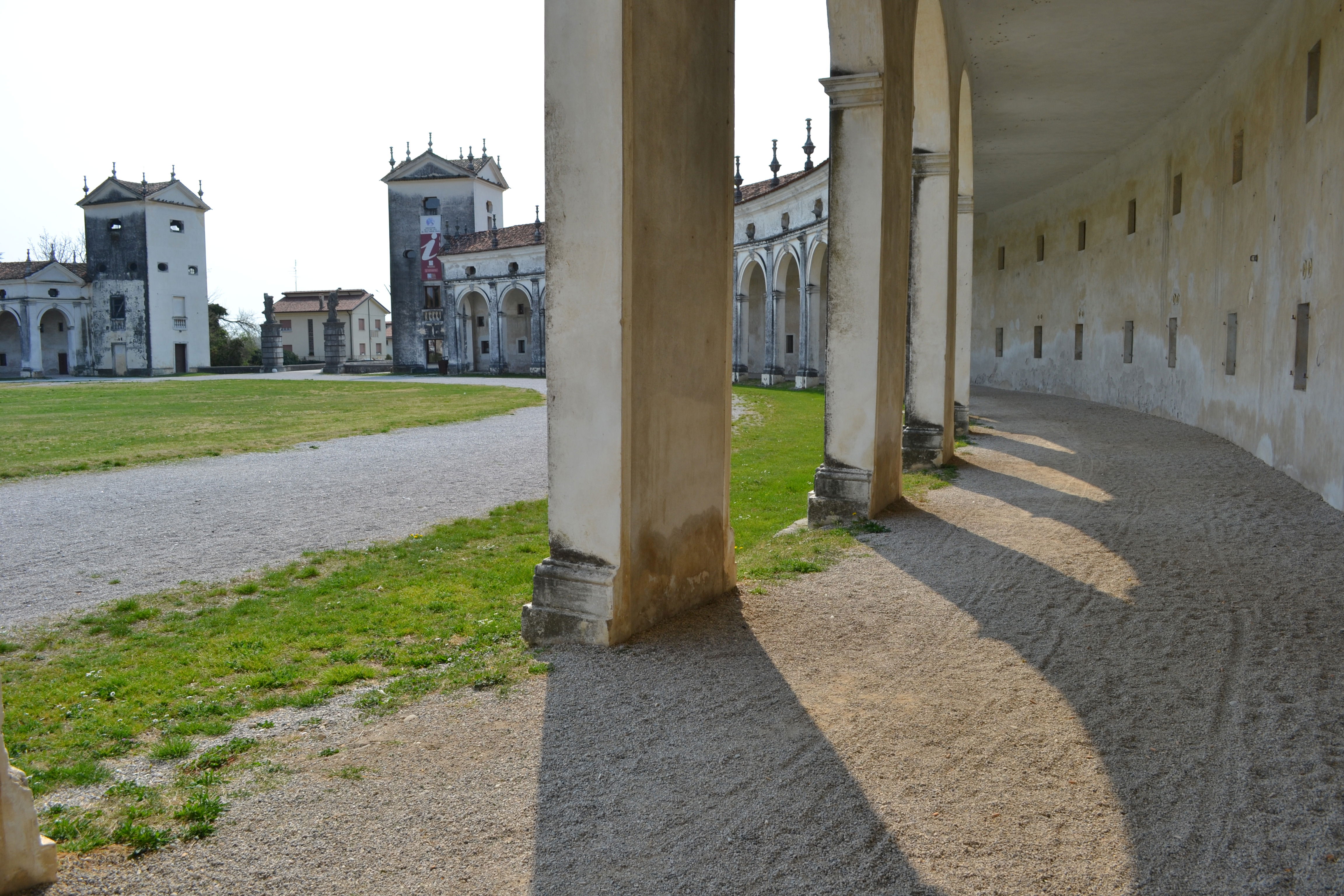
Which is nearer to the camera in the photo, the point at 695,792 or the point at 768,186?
the point at 695,792

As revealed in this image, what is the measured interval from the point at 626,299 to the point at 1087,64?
1370 centimetres

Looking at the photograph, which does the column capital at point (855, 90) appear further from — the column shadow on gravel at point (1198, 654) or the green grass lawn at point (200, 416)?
the green grass lawn at point (200, 416)

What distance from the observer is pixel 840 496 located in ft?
28.7

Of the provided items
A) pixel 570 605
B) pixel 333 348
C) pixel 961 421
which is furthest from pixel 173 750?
pixel 333 348

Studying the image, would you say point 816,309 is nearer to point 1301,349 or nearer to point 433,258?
point 1301,349

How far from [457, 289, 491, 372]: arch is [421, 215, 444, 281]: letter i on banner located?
2.45m

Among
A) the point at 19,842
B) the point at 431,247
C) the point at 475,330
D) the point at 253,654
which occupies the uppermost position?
the point at 431,247

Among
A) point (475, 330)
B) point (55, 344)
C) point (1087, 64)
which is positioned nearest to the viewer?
point (1087, 64)

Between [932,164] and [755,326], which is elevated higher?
[932,164]

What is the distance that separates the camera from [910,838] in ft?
9.82

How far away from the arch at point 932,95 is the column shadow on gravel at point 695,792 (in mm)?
9003

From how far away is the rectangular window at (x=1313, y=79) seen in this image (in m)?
10.9

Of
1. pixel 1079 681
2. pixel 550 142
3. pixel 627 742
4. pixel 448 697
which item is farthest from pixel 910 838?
pixel 550 142

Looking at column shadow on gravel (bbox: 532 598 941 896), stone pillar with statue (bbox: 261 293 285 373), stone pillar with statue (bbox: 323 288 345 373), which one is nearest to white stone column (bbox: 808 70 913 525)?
column shadow on gravel (bbox: 532 598 941 896)
